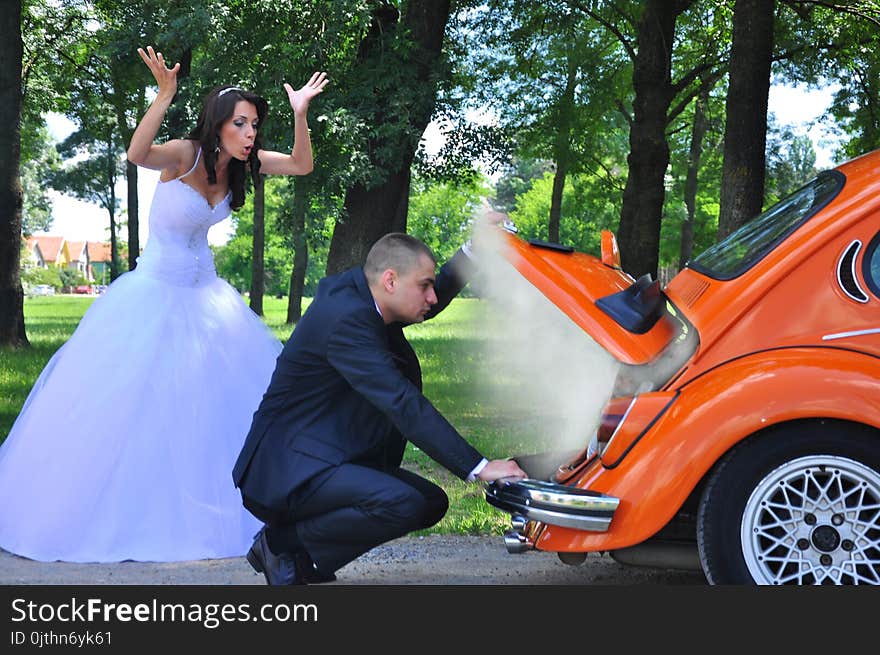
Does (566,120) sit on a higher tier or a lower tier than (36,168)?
higher

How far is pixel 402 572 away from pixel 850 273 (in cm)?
268

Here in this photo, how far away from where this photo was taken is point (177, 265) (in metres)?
6.39

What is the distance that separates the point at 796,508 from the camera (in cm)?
397

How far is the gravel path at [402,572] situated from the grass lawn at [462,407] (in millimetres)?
719

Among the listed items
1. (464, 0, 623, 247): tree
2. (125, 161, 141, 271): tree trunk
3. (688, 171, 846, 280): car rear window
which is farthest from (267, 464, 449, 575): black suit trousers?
(125, 161, 141, 271): tree trunk

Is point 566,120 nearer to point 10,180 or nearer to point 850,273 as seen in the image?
point 10,180

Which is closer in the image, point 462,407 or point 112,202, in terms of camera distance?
point 462,407

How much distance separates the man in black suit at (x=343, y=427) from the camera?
4406 millimetres

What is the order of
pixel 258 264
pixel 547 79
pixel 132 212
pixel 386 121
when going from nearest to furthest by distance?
pixel 386 121, pixel 547 79, pixel 258 264, pixel 132 212

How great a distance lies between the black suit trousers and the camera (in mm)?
4453

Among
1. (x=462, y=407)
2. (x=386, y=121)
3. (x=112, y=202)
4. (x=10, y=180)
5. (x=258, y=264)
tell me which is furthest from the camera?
(x=112, y=202)

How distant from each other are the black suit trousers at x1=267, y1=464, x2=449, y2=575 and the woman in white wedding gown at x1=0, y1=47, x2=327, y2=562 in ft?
4.21

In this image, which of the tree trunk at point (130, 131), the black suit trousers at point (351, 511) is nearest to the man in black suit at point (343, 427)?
the black suit trousers at point (351, 511)

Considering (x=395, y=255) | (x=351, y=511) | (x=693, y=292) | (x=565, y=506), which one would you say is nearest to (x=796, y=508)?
(x=565, y=506)
